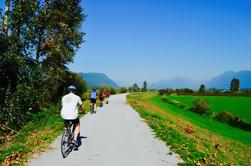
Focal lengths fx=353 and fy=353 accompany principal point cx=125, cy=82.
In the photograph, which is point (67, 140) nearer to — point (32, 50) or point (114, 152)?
point (114, 152)

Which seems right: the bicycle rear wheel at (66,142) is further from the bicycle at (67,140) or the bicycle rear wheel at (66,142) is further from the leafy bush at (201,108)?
the leafy bush at (201,108)

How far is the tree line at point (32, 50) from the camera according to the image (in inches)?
848

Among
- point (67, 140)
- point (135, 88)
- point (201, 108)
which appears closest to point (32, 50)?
point (67, 140)

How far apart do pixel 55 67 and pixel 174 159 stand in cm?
2297

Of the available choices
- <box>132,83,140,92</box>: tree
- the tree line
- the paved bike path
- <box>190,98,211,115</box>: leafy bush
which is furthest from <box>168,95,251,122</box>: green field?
<box>132,83,140,92</box>: tree

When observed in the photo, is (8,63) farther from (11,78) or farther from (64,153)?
(64,153)

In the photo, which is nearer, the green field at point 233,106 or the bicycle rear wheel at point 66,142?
the bicycle rear wheel at point 66,142

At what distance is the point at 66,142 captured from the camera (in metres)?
11.5

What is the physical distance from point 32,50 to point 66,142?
17.9 metres

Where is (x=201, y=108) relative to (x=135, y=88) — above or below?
below

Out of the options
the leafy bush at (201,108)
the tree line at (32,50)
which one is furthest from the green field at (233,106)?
the tree line at (32,50)

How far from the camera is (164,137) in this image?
1573 cm

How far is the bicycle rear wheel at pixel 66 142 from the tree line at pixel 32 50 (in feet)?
32.5

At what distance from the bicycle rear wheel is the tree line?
9913 millimetres
